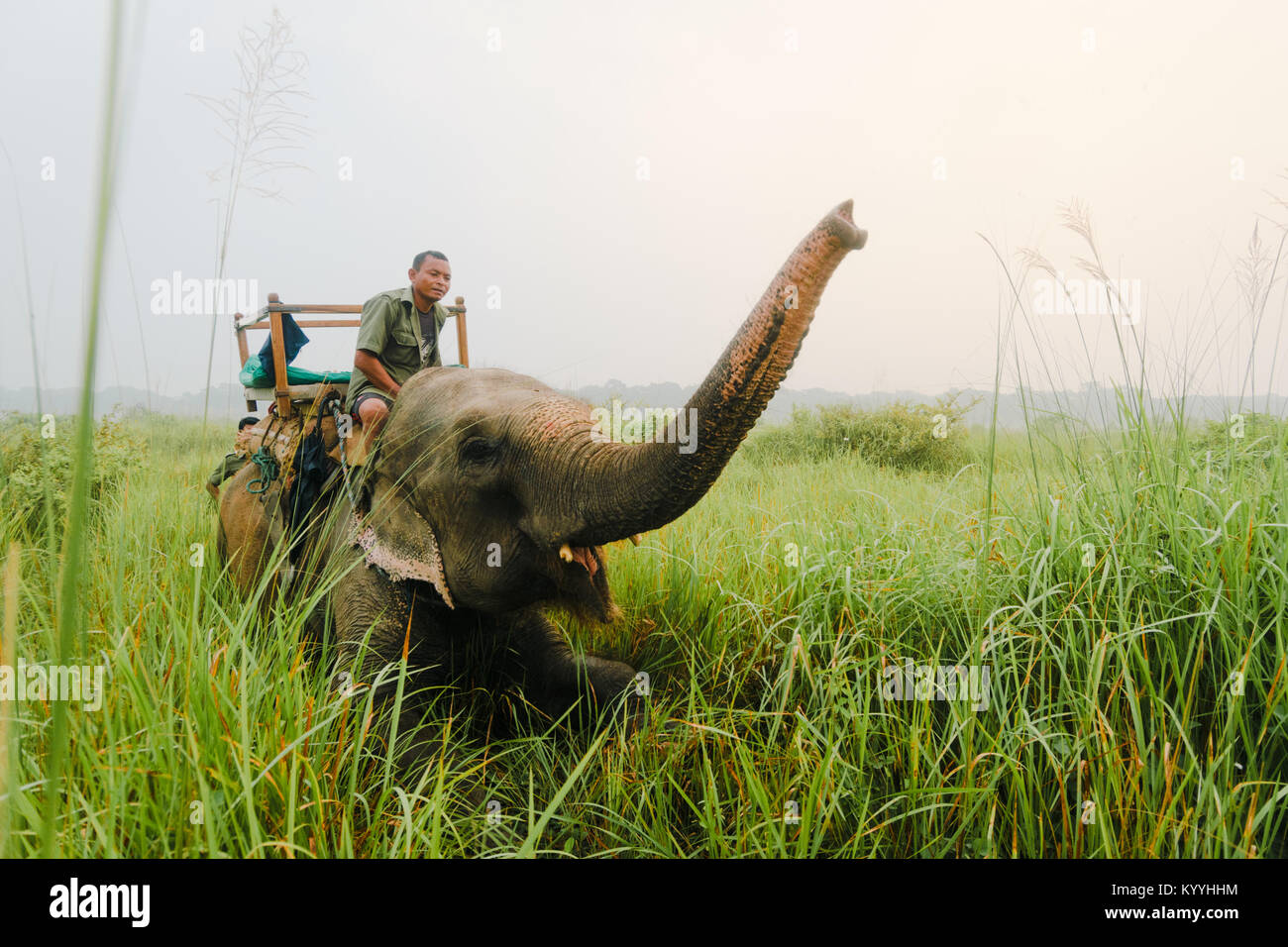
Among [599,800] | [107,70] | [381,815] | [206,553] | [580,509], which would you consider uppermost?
[107,70]

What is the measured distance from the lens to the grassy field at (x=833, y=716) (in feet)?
6.18

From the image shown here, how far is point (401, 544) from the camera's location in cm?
296

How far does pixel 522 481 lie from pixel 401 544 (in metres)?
0.65

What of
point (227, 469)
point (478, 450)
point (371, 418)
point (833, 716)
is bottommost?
point (833, 716)

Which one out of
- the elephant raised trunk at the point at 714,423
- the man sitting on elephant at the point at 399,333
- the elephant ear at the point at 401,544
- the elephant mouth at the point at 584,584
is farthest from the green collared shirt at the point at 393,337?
the elephant raised trunk at the point at 714,423

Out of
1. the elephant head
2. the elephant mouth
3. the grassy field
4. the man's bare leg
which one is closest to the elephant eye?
the elephant head

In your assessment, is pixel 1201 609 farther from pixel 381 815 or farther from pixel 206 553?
→ pixel 206 553

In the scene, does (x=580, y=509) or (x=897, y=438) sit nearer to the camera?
(x=580, y=509)

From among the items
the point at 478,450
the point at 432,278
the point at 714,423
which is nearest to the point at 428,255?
the point at 432,278

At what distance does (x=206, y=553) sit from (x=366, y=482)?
1528 mm

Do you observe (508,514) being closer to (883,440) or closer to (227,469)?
(227,469)

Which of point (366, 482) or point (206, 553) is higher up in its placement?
point (366, 482)
